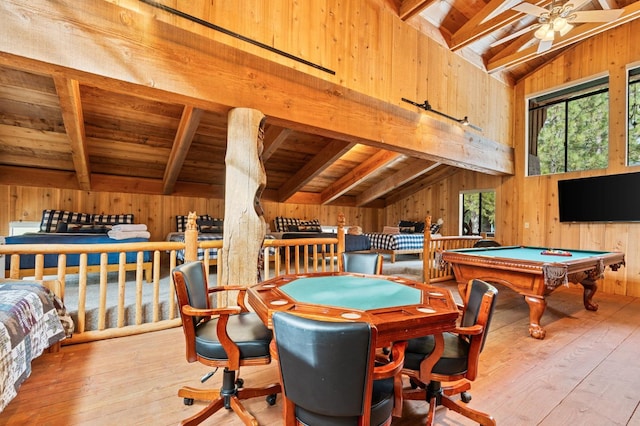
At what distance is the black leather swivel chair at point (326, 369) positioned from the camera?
3.01 ft

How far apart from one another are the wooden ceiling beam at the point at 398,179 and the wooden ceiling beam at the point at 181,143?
4.90 m

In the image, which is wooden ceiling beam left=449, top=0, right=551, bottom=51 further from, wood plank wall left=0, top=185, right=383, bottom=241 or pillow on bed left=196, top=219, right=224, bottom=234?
pillow on bed left=196, top=219, right=224, bottom=234

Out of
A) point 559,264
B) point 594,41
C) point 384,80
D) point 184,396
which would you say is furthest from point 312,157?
point 594,41

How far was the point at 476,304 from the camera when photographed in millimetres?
1618

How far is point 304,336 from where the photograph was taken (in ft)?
3.12

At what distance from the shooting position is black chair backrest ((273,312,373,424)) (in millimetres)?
915

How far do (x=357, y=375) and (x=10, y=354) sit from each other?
1867 mm

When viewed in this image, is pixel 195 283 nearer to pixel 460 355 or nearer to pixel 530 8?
pixel 460 355

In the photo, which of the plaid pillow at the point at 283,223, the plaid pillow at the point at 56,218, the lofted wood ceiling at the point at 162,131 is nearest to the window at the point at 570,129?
the lofted wood ceiling at the point at 162,131

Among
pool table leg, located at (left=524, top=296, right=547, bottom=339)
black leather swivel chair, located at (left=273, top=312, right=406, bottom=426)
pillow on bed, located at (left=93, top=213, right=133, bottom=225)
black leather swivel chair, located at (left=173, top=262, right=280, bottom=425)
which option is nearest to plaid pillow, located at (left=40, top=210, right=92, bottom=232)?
pillow on bed, located at (left=93, top=213, right=133, bottom=225)

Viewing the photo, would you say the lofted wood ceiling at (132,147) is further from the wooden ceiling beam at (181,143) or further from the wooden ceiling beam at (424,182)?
the wooden ceiling beam at (424,182)

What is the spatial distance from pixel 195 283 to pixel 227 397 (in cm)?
68

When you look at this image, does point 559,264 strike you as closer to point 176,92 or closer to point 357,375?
point 357,375

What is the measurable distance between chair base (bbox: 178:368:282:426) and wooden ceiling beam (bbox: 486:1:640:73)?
5379 mm
